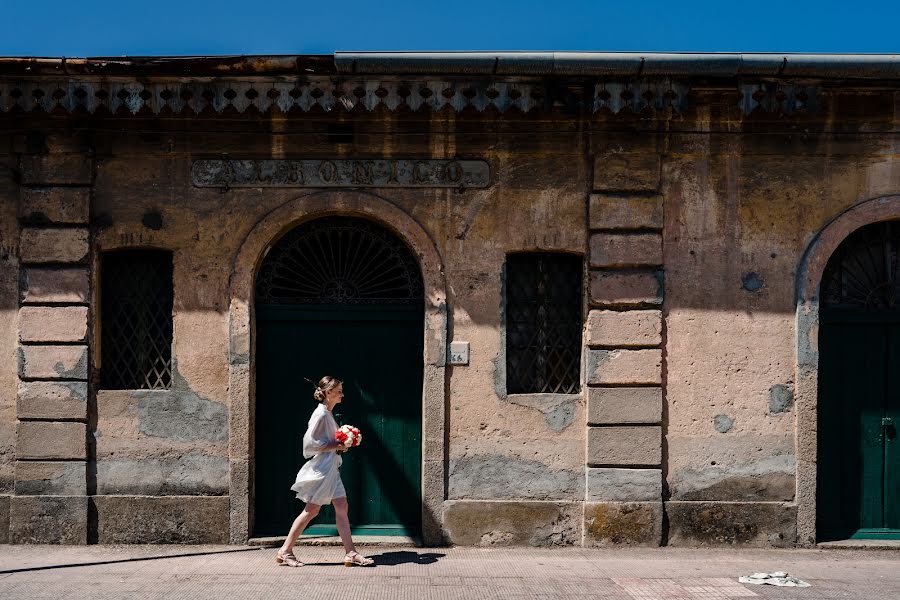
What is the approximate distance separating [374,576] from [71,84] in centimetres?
509

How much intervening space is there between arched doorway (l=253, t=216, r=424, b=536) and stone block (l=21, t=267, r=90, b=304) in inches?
63.6

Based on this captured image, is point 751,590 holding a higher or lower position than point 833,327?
lower

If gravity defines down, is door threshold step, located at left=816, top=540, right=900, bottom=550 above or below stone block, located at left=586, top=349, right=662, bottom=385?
below

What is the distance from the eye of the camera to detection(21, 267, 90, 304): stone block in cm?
806

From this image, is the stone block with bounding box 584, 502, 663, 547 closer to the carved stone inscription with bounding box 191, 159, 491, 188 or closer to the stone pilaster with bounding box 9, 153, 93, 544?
the carved stone inscription with bounding box 191, 159, 491, 188

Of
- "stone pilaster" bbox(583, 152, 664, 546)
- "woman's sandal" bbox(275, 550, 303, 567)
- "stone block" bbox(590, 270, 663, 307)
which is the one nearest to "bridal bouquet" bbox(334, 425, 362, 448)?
"woman's sandal" bbox(275, 550, 303, 567)

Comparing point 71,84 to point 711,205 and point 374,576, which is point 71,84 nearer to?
point 374,576

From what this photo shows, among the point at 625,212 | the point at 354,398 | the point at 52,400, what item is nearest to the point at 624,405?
the point at 625,212

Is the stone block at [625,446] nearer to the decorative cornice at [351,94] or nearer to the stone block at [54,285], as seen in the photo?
the decorative cornice at [351,94]

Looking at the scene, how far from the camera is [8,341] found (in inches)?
320

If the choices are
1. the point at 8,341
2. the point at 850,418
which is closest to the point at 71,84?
the point at 8,341

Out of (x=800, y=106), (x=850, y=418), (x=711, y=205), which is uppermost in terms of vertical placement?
(x=800, y=106)

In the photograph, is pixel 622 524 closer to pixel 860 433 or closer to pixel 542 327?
pixel 542 327

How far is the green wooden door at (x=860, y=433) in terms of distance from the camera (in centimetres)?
823
